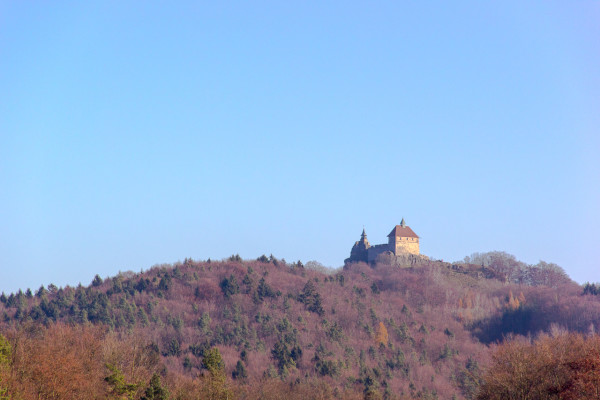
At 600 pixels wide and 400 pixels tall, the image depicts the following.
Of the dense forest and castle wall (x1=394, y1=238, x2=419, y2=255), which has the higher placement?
castle wall (x1=394, y1=238, x2=419, y2=255)

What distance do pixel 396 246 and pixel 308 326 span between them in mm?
38757

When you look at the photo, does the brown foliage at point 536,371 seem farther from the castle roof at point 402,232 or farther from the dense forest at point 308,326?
the castle roof at point 402,232

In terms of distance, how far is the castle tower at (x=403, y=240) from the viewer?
154 metres

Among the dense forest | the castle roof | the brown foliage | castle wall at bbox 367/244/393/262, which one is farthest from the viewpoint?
the castle roof

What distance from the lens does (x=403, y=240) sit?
155m

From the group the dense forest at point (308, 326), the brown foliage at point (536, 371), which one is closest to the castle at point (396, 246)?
the dense forest at point (308, 326)

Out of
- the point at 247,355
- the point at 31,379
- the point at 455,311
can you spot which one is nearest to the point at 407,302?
the point at 455,311

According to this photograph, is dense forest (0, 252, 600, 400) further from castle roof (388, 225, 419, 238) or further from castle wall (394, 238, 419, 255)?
castle roof (388, 225, 419, 238)

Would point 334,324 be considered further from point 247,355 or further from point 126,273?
point 126,273

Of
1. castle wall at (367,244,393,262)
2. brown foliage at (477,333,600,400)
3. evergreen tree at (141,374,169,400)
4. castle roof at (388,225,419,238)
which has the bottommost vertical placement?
evergreen tree at (141,374,169,400)

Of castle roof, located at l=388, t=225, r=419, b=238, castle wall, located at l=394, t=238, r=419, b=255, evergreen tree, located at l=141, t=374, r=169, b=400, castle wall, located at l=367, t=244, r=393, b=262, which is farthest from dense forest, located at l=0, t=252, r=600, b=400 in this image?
castle roof, located at l=388, t=225, r=419, b=238

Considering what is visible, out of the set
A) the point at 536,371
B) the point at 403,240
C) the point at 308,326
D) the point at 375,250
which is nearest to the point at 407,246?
the point at 403,240

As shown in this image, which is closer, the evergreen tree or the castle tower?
the evergreen tree

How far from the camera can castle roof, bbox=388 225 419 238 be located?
509ft
